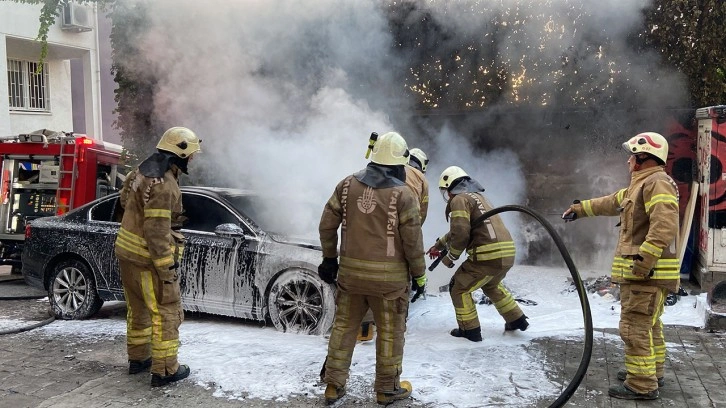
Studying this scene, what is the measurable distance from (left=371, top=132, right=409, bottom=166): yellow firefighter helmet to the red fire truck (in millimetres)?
6973

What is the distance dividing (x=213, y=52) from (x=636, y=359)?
656cm

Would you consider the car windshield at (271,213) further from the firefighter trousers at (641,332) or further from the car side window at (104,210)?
the firefighter trousers at (641,332)

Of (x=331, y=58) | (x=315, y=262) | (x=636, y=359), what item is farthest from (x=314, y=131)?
(x=636, y=359)

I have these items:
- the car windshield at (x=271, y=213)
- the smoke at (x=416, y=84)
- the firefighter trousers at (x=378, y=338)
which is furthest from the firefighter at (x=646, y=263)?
the smoke at (x=416, y=84)

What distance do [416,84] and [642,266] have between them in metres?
5.65

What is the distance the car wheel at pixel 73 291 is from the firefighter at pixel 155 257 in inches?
78.4

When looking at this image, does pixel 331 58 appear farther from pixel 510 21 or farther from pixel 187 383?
pixel 187 383

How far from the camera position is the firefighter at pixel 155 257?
14.7ft

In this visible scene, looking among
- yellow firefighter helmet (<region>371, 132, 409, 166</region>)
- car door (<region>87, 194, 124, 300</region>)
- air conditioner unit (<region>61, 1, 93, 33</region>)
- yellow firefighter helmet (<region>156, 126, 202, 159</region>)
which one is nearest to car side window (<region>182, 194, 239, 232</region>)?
car door (<region>87, 194, 124, 300</region>)

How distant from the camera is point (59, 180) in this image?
9.62 m

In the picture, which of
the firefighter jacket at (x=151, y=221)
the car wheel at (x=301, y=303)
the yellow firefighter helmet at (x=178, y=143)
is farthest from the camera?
the car wheel at (x=301, y=303)

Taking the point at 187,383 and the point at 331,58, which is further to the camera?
the point at 331,58

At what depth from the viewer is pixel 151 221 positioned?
4.46 metres

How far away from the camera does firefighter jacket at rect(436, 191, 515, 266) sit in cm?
551
